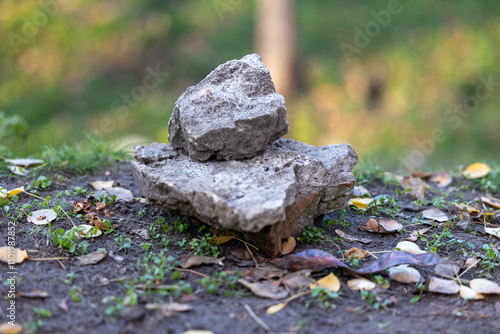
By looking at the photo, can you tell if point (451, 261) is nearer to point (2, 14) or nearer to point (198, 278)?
point (198, 278)

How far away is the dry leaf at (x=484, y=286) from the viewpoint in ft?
Result: 7.22

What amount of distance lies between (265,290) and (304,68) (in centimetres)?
674

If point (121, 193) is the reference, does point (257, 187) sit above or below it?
above

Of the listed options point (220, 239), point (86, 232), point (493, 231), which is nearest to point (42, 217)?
point (86, 232)

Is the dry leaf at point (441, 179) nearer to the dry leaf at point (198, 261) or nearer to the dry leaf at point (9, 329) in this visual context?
the dry leaf at point (198, 261)

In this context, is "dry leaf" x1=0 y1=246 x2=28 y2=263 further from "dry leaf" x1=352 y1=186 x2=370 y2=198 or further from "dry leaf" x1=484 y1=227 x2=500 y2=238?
"dry leaf" x1=484 y1=227 x2=500 y2=238

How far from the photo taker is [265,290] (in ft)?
6.96

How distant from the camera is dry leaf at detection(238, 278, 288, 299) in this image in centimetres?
209

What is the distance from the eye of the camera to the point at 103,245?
2445 mm

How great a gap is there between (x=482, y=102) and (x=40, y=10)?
24.4 ft

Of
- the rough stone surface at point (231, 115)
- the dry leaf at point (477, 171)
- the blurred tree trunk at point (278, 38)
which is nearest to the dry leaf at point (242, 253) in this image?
the rough stone surface at point (231, 115)

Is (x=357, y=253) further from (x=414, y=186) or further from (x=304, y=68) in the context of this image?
(x=304, y=68)

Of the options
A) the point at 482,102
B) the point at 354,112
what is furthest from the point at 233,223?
the point at 482,102

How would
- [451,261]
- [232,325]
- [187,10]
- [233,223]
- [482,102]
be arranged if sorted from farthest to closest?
[187,10] < [482,102] < [451,261] < [233,223] < [232,325]
